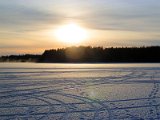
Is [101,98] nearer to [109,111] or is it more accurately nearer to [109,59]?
[109,111]

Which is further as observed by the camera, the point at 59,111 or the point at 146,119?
the point at 59,111

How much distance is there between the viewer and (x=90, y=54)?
299ft

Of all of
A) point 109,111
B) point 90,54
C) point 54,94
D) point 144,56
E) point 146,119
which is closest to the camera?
point 146,119

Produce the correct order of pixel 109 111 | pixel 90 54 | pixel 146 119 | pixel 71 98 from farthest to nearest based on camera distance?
pixel 90 54 → pixel 71 98 → pixel 109 111 → pixel 146 119

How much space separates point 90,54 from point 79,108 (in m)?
82.2

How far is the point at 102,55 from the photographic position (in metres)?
89.9

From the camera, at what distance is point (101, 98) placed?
11.1 metres

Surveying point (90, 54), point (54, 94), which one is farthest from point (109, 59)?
point (54, 94)

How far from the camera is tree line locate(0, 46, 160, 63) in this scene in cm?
8544

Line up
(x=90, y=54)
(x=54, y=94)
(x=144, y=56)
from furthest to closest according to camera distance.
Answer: (x=90, y=54)
(x=144, y=56)
(x=54, y=94)

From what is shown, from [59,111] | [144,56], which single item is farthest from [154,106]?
[144,56]

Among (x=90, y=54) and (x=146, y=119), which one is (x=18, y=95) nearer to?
(x=146, y=119)

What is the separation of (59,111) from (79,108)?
645mm

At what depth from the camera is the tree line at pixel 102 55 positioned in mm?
85438
